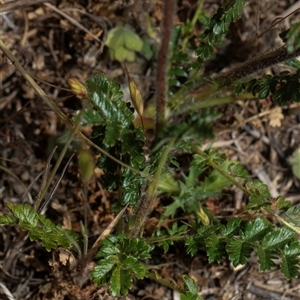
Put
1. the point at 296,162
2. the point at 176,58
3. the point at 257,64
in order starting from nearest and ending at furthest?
the point at 257,64 < the point at 176,58 < the point at 296,162

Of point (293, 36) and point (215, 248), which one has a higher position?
point (293, 36)

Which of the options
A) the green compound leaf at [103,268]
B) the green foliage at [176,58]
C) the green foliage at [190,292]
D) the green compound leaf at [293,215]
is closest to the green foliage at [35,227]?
the green compound leaf at [103,268]

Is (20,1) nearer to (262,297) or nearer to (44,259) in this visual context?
(44,259)

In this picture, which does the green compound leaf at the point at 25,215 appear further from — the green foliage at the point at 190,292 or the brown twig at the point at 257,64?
the brown twig at the point at 257,64

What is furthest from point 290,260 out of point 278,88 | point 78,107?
point 78,107

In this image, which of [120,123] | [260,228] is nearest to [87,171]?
[120,123]

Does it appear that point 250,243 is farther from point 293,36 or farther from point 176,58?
point 176,58
